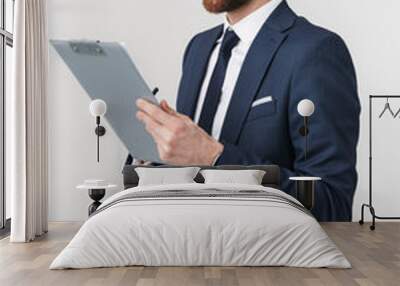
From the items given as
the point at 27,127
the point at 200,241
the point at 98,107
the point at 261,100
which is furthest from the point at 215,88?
the point at 200,241

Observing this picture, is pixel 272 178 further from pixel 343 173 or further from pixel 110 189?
pixel 110 189

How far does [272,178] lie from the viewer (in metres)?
6.47

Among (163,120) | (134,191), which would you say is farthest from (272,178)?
(134,191)

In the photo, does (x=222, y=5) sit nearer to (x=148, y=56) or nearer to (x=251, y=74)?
(x=251, y=74)

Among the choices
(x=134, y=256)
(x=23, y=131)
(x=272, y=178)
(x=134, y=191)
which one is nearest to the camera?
(x=134, y=256)

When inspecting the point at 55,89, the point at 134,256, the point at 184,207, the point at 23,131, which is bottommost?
the point at 134,256

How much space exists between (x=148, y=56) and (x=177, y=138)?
1.07m

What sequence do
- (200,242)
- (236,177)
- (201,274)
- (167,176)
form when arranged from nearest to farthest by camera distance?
1. (201,274)
2. (200,242)
3. (236,177)
4. (167,176)

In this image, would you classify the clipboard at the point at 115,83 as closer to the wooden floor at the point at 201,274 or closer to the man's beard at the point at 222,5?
the man's beard at the point at 222,5

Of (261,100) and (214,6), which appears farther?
(214,6)

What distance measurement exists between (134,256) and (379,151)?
343 centimetres

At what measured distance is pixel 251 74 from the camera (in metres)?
6.59

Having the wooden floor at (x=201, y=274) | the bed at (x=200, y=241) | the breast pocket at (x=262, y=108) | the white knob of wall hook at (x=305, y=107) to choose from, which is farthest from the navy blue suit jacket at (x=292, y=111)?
the bed at (x=200, y=241)

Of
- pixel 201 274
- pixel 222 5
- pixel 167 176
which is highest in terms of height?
pixel 222 5
